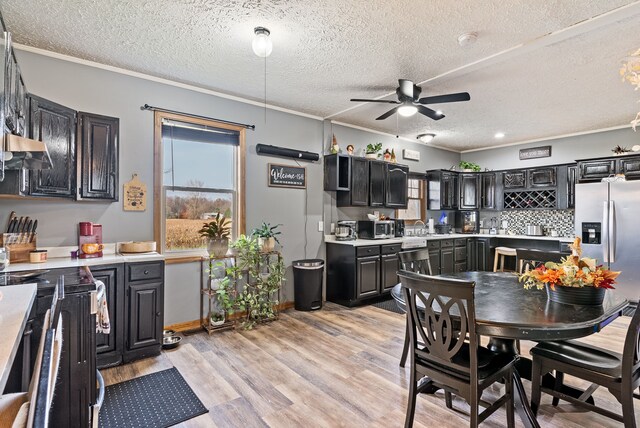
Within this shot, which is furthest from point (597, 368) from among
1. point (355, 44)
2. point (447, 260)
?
point (447, 260)

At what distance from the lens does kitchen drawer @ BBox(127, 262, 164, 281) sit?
2.91m

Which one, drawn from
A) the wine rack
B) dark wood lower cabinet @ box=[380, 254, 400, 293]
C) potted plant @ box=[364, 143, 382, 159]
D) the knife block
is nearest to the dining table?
dark wood lower cabinet @ box=[380, 254, 400, 293]

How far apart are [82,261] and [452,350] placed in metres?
2.89

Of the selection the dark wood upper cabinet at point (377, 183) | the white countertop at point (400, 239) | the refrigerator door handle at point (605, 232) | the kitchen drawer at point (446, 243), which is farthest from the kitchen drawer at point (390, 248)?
the refrigerator door handle at point (605, 232)

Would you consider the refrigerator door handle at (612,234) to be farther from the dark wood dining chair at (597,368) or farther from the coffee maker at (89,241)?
the coffee maker at (89,241)

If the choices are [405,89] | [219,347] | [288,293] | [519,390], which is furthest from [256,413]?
Answer: [405,89]

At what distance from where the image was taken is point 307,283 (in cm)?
444

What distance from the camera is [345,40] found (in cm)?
277

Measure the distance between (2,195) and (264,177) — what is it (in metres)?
2.52

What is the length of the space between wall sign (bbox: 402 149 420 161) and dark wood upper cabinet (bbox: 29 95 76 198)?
16.7ft

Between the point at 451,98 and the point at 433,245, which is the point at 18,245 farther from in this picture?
the point at 433,245

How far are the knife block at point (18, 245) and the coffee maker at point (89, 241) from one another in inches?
13.3

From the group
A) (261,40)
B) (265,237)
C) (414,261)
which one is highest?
(261,40)

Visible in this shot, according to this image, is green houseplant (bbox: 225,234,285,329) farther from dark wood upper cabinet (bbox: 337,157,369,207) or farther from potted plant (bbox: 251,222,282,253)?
dark wood upper cabinet (bbox: 337,157,369,207)
